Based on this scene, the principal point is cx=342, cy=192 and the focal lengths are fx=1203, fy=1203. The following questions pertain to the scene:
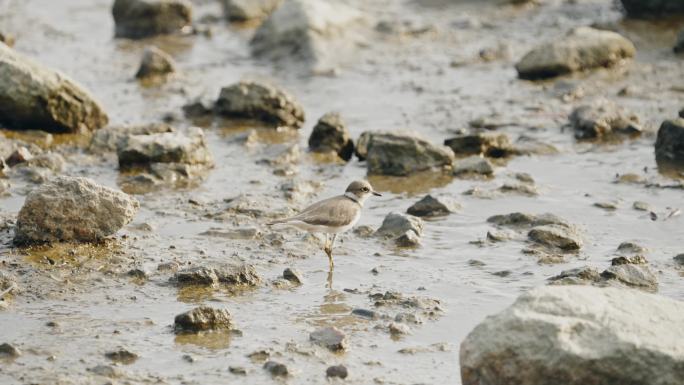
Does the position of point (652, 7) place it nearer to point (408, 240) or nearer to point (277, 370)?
point (408, 240)

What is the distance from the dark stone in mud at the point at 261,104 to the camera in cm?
1566

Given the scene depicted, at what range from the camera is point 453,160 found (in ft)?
46.0

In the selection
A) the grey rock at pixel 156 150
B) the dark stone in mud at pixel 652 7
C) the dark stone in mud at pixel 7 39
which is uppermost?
the dark stone in mud at pixel 652 7

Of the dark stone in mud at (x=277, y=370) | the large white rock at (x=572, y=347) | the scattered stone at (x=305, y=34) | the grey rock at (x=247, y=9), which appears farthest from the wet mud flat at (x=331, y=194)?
the large white rock at (x=572, y=347)

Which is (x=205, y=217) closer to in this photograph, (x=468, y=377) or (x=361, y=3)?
(x=468, y=377)

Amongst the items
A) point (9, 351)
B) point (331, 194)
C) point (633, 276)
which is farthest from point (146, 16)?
point (9, 351)

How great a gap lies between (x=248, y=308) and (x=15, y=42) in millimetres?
12331

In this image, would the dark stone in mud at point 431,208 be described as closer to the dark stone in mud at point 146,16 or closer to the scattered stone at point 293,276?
the scattered stone at point 293,276

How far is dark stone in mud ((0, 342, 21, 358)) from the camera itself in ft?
27.6

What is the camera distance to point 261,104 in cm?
1568

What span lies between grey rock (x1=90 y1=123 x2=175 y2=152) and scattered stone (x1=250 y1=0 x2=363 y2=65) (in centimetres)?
501

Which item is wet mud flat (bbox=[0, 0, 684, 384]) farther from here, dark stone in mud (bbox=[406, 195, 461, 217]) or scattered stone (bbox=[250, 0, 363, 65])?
scattered stone (bbox=[250, 0, 363, 65])

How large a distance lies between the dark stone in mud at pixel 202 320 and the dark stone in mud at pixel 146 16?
12.9m

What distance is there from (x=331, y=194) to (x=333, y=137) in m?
1.53
